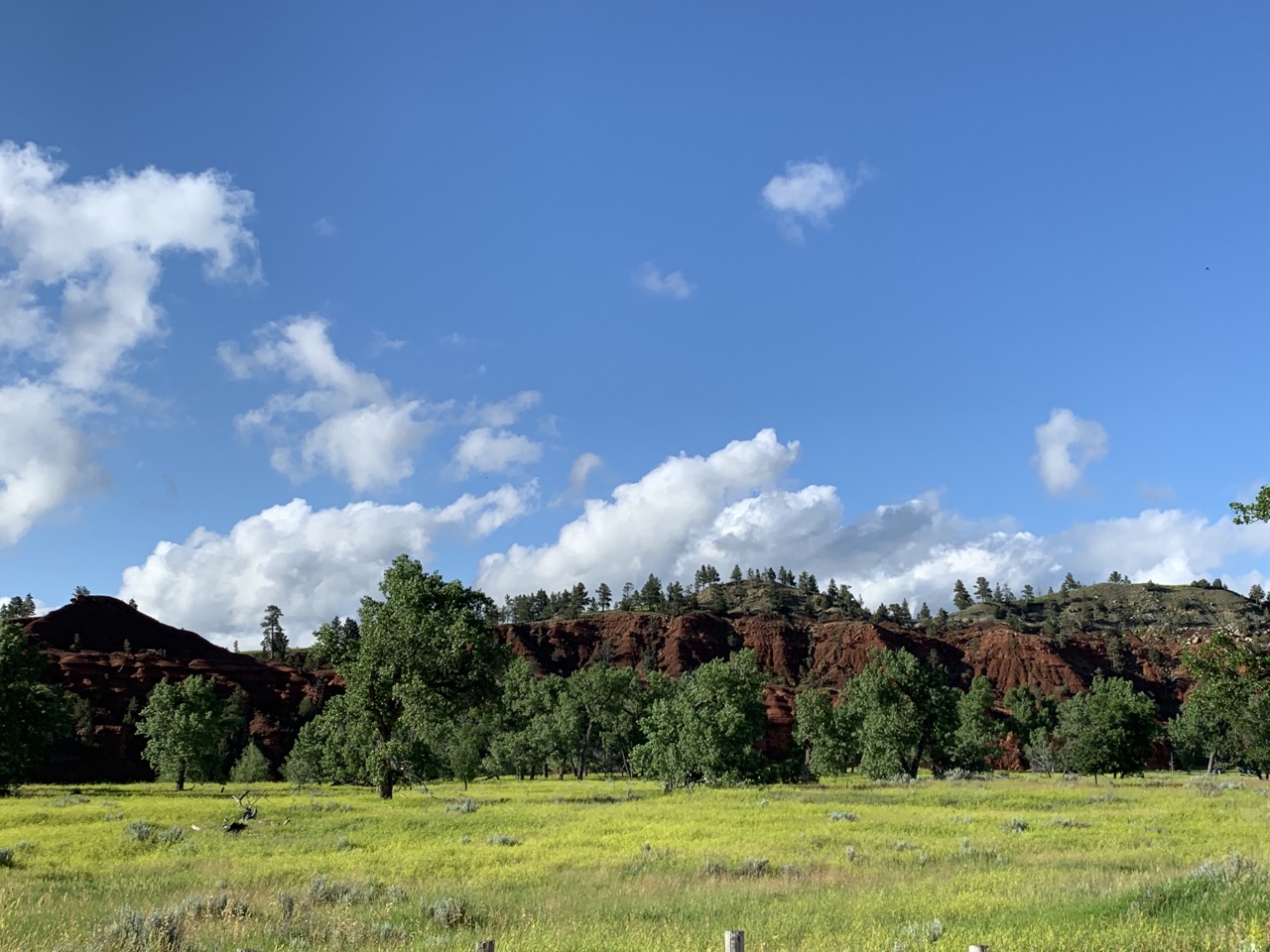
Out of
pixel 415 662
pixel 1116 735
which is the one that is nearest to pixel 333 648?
pixel 415 662

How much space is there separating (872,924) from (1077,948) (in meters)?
3.42

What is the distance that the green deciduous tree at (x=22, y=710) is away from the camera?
169 feet

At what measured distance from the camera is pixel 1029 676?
171 meters

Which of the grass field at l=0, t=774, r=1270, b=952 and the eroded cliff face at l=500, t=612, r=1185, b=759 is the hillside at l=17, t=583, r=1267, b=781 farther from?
the grass field at l=0, t=774, r=1270, b=952

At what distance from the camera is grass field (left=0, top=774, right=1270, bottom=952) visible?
13086 millimetres

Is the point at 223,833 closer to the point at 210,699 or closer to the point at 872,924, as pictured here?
the point at 872,924

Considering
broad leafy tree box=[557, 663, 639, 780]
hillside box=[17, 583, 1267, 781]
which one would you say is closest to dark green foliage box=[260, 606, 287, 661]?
hillside box=[17, 583, 1267, 781]

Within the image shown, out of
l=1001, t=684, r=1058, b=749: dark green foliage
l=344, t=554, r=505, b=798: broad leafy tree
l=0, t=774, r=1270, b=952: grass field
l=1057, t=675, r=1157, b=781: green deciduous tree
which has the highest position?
l=344, t=554, r=505, b=798: broad leafy tree

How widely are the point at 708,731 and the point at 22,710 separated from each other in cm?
4694

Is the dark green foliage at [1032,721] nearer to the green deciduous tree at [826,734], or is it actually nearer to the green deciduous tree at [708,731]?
the green deciduous tree at [826,734]

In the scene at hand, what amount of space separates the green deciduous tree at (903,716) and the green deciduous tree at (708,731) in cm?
1072

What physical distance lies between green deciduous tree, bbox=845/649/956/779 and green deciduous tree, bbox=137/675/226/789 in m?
56.9

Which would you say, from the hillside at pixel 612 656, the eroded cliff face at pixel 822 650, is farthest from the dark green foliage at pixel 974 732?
the eroded cliff face at pixel 822 650

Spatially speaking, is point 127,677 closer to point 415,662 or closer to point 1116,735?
point 415,662
